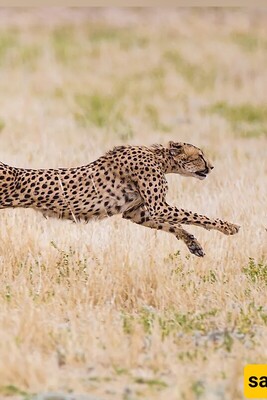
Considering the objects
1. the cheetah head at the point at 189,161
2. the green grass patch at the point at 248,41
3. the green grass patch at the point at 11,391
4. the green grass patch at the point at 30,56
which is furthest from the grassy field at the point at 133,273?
the green grass patch at the point at 248,41

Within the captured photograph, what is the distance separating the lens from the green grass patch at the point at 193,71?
1619 centimetres

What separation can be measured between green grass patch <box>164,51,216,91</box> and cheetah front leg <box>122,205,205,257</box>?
8.91m

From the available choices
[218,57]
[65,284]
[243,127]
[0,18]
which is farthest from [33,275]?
[0,18]

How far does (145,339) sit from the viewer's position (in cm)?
559

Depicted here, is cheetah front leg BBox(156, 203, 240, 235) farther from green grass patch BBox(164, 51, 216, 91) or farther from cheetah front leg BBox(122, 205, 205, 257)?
green grass patch BBox(164, 51, 216, 91)

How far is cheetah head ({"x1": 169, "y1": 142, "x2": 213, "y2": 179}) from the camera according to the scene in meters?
7.18

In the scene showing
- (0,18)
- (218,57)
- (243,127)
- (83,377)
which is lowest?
(83,377)

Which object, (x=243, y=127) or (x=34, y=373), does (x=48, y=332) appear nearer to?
(x=34, y=373)

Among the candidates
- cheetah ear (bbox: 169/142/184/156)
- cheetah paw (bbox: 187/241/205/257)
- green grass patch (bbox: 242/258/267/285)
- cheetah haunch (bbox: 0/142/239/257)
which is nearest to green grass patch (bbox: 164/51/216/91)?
A: cheetah ear (bbox: 169/142/184/156)

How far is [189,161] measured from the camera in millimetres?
7195

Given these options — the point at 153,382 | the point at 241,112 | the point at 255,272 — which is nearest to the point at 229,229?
the point at 255,272

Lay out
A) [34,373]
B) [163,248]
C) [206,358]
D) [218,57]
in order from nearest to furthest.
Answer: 1. [34,373]
2. [206,358]
3. [163,248]
4. [218,57]

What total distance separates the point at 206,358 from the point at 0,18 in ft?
52.9

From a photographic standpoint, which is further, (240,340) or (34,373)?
(240,340)
